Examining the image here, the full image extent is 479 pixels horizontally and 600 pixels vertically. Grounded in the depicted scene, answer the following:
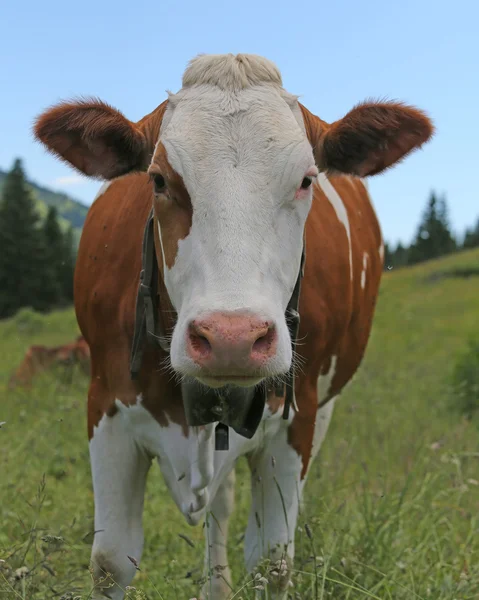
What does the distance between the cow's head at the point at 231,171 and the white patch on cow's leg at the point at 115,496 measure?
2.63 ft

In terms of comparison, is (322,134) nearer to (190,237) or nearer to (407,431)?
(190,237)

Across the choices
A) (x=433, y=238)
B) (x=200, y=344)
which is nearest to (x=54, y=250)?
(x=433, y=238)

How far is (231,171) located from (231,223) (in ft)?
0.59

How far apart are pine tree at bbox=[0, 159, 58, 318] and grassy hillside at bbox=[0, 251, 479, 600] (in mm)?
30429

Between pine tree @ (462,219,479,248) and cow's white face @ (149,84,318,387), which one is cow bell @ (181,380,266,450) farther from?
pine tree @ (462,219,479,248)

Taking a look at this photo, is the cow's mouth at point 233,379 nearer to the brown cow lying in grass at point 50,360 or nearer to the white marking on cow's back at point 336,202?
the white marking on cow's back at point 336,202

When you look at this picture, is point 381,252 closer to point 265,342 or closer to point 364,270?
point 364,270

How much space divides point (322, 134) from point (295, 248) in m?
0.59

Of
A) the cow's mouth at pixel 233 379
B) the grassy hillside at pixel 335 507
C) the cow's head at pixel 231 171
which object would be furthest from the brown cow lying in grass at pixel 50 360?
the cow's mouth at pixel 233 379

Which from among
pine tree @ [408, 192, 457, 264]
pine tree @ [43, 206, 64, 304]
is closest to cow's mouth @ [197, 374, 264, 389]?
pine tree @ [43, 206, 64, 304]

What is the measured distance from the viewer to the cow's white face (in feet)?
6.68

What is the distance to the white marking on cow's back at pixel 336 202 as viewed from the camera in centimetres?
381

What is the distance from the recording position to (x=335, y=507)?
413cm

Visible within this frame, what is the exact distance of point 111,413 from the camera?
298cm
